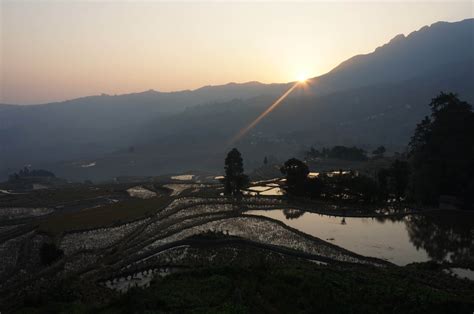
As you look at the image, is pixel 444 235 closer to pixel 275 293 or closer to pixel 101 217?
pixel 275 293

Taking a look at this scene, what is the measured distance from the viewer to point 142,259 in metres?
29.1

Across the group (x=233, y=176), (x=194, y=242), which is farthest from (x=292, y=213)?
(x=194, y=242)

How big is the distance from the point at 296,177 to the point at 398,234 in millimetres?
19434

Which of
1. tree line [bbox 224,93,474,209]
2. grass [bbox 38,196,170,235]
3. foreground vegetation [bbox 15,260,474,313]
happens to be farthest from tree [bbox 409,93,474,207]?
grass [bbox 38,196,170,235]

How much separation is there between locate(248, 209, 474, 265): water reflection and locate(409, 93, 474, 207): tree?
604cm

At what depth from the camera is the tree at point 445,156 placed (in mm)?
45188

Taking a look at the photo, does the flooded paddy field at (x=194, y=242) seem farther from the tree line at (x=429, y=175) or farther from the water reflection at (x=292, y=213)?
the tree line at (x=429, y=175)

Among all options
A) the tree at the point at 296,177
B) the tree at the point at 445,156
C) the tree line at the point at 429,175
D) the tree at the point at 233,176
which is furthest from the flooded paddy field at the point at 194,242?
the tree at the point at 445,156

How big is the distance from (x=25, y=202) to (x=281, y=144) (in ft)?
439

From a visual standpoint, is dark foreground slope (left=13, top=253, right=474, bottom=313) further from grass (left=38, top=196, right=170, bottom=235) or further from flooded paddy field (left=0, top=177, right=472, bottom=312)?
grass (left=38, top=196, right=170, bottom=235)

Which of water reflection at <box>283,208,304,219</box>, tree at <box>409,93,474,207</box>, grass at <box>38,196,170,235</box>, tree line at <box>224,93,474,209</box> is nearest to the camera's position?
grass at <box>38,196,170,235</box>

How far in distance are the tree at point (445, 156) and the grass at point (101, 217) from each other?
29813mm

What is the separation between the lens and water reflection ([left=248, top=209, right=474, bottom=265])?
94.8 ft

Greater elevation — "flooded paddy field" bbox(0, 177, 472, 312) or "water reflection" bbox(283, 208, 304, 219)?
"flooded paddy field" bbox(0, 177, 472, 312)
